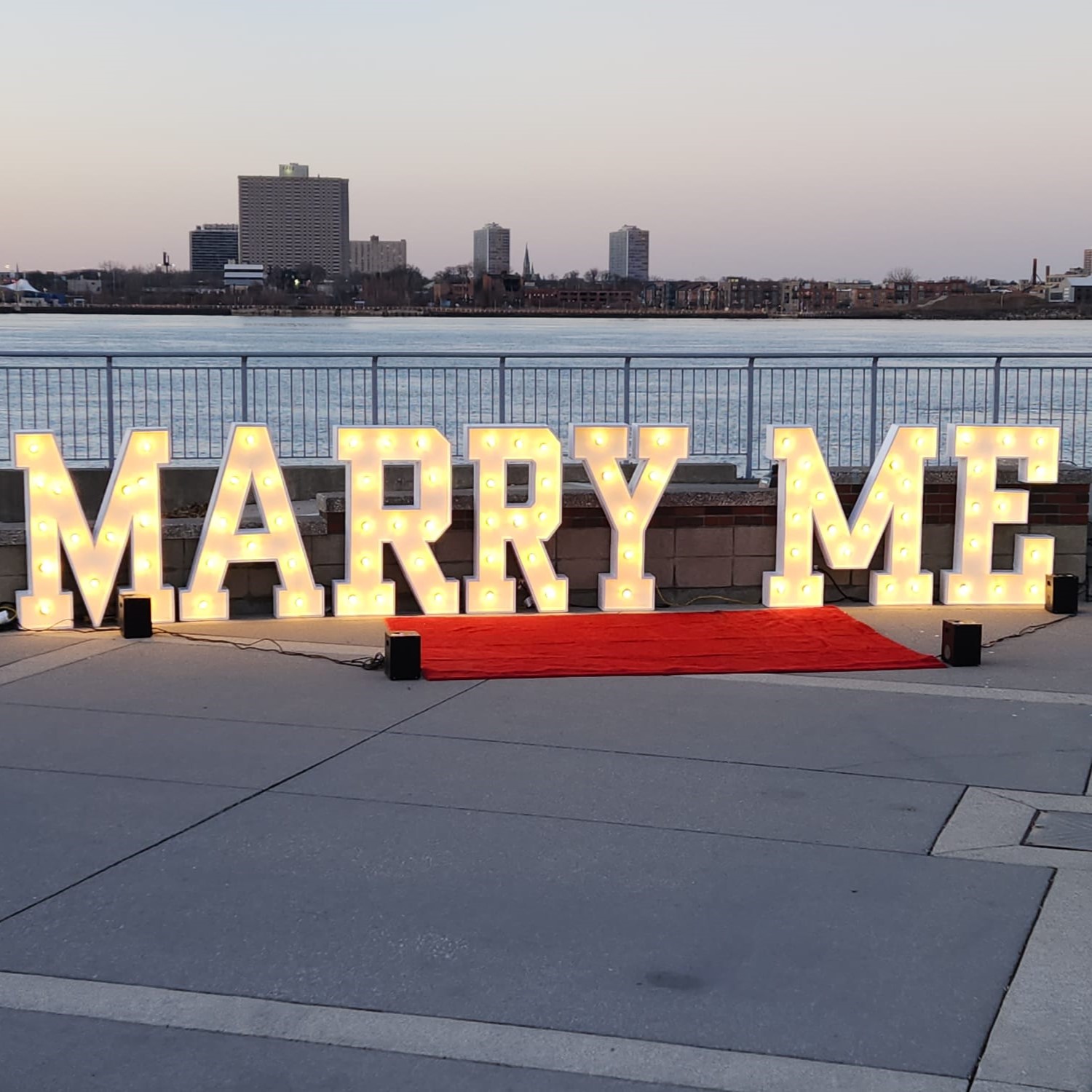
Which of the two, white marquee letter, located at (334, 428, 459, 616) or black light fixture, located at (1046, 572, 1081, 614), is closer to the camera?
white marquee letter, located at (334, 428, 459, 616)

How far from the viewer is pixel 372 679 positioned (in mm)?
9086

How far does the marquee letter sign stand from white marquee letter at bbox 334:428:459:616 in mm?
12

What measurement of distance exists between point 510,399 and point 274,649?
501 centimetres

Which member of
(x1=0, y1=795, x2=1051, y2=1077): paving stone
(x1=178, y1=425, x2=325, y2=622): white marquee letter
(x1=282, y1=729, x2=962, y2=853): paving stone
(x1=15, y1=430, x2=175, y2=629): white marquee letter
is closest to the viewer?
(x1=0, y1=795, x2=1051, y2=1077): paving stone

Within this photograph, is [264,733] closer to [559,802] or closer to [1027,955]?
[559,802]

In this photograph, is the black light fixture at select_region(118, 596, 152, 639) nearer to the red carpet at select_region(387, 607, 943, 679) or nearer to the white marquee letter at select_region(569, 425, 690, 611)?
the red carpet at select_region(387, 607, 943, 679)

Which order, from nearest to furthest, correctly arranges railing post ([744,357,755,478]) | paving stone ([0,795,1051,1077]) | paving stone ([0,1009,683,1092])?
1. paving stone ([0,1009,683,1092])
2. paving stone ([0,795,1051,1077])
3. railing post ([744,357,755,478])

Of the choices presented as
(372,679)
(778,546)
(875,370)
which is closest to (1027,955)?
(372,679)

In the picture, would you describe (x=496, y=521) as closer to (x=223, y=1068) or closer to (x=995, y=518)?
(x=995, y=518)

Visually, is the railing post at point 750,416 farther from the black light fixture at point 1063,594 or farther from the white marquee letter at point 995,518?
the black light fixture at point 1063,594

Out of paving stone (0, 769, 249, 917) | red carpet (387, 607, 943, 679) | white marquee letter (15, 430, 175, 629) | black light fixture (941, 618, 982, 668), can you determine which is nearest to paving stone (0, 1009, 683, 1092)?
paving stone (0, 769, 249, 917)

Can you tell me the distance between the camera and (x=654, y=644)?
33.5ft

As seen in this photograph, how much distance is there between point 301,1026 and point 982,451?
351 inches

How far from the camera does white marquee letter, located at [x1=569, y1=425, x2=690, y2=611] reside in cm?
1134
